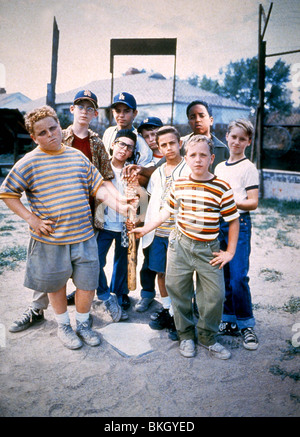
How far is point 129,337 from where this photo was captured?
8.91ft

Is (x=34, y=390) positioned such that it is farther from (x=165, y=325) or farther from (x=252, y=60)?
(x=252, y=60)

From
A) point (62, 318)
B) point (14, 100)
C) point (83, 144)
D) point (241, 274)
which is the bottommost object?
point (62, 318)

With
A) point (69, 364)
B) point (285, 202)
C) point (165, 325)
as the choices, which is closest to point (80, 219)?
point (69, 364)

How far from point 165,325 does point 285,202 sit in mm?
6754

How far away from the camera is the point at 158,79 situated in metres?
28.9

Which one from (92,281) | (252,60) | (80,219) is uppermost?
(252,60)

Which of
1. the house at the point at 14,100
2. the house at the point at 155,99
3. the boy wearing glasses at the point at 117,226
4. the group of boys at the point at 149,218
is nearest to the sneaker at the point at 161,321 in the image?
the group of boys at the point at 149,218

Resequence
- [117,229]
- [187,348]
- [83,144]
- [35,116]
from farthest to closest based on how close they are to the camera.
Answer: [117,229], [83,144], [187,348], [35,116]

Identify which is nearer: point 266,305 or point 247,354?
point 247,354

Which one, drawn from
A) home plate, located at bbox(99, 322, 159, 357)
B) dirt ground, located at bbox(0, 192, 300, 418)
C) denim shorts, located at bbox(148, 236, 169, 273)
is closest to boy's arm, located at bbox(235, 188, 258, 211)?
denim shorts, located at bbox(148, 236, 169, 273)

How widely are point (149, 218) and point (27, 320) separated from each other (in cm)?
145

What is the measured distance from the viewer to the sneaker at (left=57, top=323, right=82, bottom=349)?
2.52 metres
